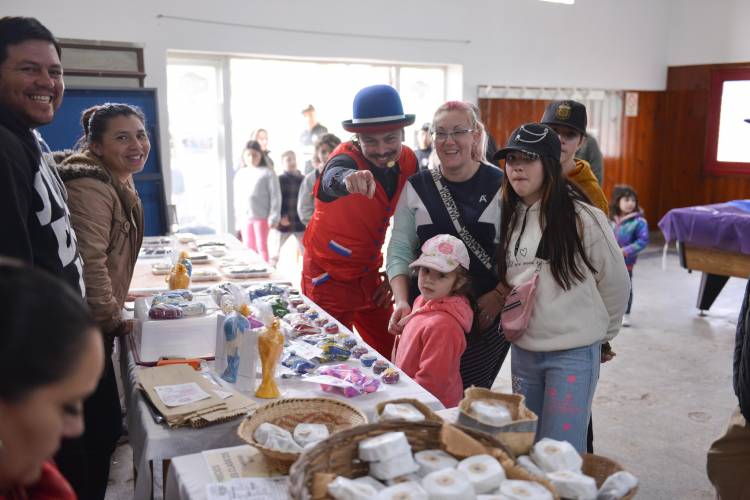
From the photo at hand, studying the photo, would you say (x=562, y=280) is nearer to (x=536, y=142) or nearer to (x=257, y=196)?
(x=536, y=142)

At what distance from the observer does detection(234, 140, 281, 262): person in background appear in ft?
21.1

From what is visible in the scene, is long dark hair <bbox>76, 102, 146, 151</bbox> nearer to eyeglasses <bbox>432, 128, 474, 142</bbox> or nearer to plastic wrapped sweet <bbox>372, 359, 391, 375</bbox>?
eyeglasses <bbox>432, 128, 474, 142</bbox>

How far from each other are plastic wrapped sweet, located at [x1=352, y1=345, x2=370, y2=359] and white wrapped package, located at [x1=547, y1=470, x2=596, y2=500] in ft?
3.43

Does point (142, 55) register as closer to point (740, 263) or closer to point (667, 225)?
point (667, 225)

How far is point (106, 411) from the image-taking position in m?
2.14

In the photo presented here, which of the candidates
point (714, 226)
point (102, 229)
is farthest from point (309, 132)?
point (102, 229)

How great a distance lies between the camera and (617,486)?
1177mm

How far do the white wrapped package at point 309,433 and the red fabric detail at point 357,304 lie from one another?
1296mm

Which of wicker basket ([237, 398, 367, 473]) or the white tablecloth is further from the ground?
wicker basket ([237, 398, 367, 473])

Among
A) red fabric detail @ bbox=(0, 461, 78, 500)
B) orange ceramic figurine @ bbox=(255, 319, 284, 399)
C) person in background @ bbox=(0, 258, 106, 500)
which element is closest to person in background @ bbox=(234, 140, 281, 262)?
orange ceramic figurine @ bbox=(255, 319, 284, 399)

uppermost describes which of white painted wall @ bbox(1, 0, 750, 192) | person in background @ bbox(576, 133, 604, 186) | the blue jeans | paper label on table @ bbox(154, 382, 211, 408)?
white painted wall @ bbox(1, 0, 750, 192)

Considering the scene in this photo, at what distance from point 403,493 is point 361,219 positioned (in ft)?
5.45

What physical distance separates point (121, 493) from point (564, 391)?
1.94 meters

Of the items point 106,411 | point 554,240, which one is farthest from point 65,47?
point 554,240
